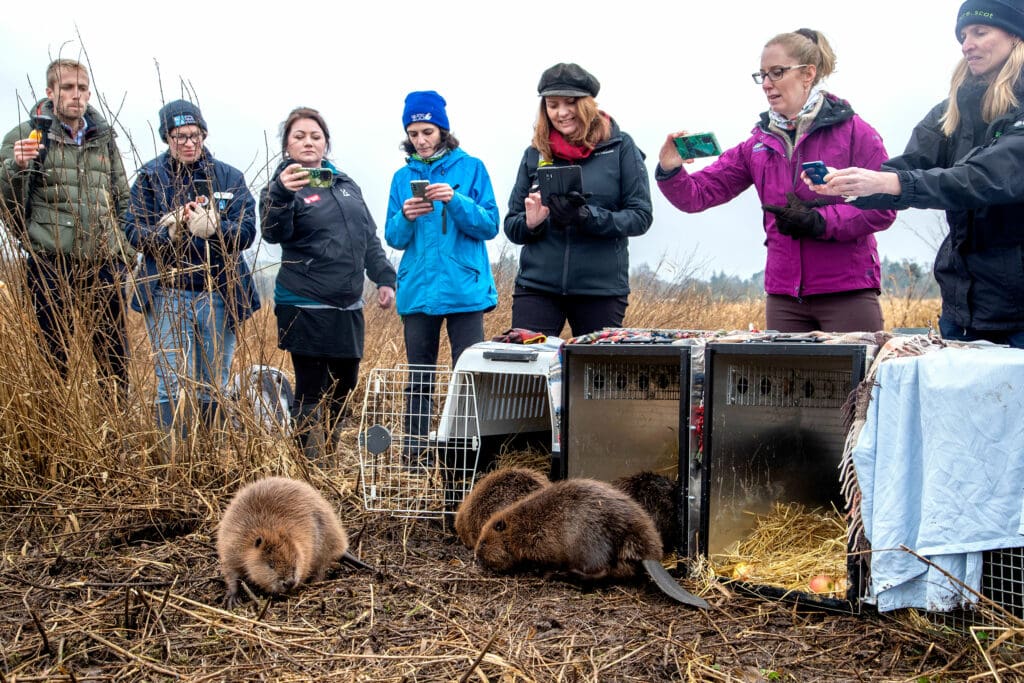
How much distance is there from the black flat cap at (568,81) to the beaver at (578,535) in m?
2.14

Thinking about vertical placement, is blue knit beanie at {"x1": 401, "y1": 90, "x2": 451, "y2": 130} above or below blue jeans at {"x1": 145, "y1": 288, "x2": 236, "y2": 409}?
above

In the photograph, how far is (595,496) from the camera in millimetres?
3498

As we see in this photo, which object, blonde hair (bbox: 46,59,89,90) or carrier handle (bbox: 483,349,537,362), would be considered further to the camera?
blonde hair (bbox: 46,59,89,90)

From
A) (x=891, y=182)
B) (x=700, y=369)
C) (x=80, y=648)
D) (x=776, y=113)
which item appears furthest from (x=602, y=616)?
(x=776, y=113)

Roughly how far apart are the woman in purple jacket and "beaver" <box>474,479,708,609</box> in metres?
1.41

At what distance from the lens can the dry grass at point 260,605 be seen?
264 centimetres

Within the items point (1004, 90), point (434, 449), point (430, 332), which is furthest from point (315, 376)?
point (1004, 90)

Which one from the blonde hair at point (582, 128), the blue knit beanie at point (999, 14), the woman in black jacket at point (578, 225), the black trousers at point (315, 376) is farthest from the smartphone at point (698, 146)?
the black trousers at point (315, 376)

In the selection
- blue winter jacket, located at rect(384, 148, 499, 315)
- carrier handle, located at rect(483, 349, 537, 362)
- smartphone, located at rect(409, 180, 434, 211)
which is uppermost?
smartphone, located at rect(409, 180, 434, 211)

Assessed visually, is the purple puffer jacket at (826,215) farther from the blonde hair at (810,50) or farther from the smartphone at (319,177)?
the smartphone at (319,177)

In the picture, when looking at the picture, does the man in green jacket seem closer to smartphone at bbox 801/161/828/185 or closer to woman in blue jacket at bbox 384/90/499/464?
woman in blue jacket at bbox 384/90/499/464

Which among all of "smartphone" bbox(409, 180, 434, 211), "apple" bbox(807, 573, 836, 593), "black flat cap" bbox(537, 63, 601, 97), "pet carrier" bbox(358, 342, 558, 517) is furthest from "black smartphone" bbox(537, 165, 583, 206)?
"apple" bbox(807, 573, 836, 593)

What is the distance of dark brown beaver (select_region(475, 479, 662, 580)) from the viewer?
3.38 metres

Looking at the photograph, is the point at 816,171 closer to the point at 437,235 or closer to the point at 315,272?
the point at 437,235
